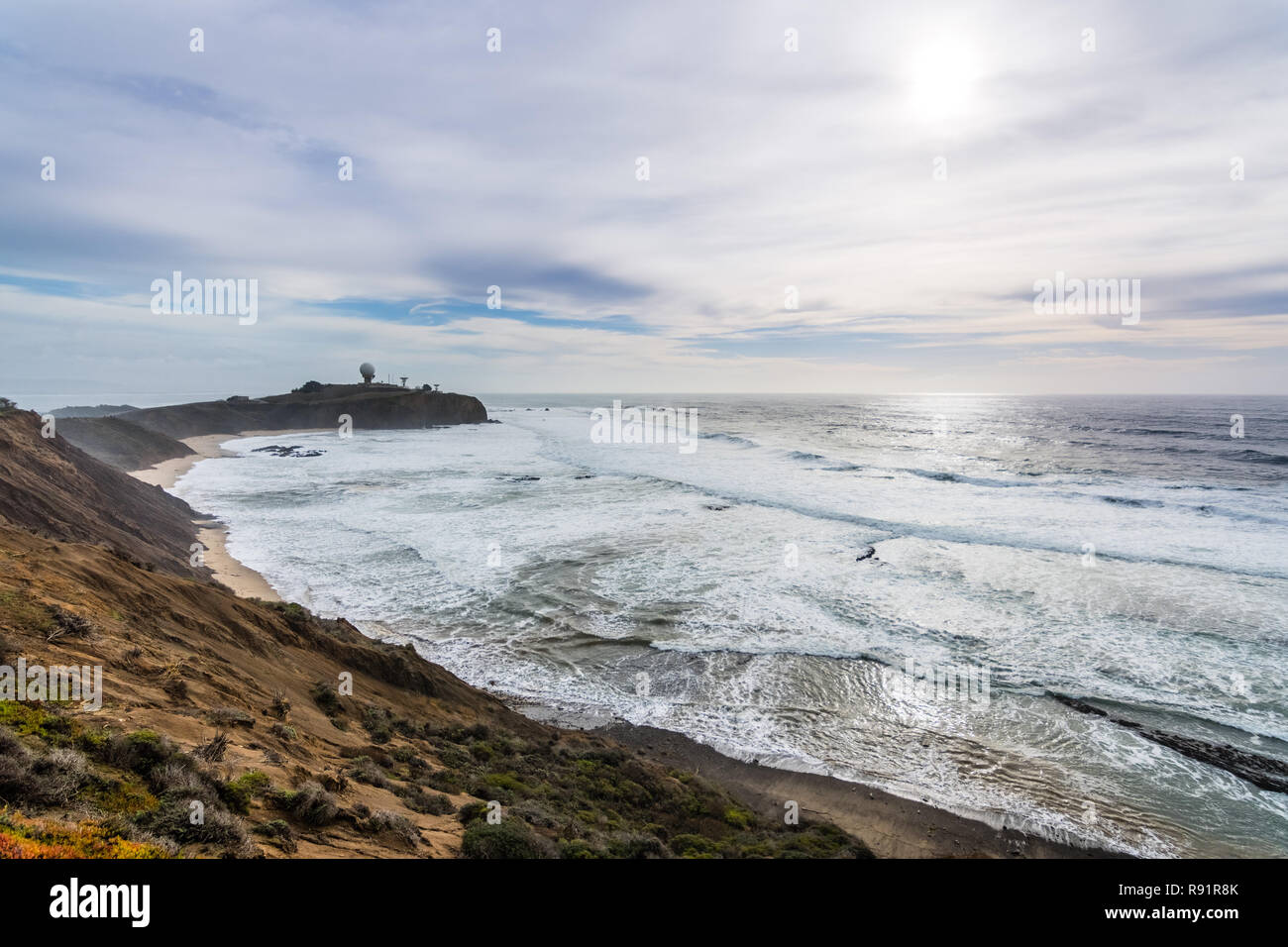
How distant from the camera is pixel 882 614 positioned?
15680 mm

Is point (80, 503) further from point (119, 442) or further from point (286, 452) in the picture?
point (286, 452)

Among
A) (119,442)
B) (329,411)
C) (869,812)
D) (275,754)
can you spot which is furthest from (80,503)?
(329,411)

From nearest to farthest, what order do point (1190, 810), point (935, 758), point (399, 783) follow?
1. point (399, 783)
2. point (1190, 810)
3. point (935, 758)

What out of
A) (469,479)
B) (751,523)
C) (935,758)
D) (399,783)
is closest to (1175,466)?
(751,523)

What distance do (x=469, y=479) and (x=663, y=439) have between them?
3065cm

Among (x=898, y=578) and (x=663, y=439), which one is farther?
(x=663, y=439)

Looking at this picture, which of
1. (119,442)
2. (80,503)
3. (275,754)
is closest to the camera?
(275,754)

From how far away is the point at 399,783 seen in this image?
7.14 metres

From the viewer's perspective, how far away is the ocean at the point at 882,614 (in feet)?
31.1

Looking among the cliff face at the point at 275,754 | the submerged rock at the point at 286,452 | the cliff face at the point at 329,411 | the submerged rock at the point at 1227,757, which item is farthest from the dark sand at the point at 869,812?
the cliff face at the point at 329,411

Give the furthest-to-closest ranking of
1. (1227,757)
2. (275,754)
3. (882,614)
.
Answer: (882,614) → (1227,757) → (275,754)

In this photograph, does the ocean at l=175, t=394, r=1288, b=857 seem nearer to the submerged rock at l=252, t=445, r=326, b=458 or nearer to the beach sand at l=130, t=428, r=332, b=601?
the beach sand at l=130, t=428, r=332, b=601

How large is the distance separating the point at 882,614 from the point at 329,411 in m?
84.9
